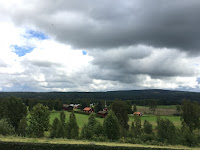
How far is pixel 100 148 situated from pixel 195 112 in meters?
48.9

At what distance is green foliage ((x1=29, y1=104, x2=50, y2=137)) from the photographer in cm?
4131

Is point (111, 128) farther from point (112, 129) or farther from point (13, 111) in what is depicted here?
point (13, 111)

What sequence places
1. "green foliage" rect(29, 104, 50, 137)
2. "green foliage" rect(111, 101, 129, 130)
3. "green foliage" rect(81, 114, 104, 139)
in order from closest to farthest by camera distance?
1. "green foliage" rect(81, 114, 104, 139)
2. "green foliage" rect(29, 104, 50, 137)
3. "green foliage" rect(111, 101, 129, 130)

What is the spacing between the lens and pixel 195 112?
53.4 metres

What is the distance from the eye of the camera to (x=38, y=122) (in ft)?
138

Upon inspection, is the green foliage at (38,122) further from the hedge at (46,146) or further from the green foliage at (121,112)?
the green foliage at (121,112)

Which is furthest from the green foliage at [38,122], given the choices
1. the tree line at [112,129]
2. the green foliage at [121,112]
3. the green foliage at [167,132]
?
the green foliage at [167,132]

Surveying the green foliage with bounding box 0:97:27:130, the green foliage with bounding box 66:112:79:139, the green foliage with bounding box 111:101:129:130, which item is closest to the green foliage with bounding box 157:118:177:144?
the green foliage with bounding box 111:101:129:130

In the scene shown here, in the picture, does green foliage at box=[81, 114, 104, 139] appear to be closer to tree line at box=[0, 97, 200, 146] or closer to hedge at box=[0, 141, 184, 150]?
tree line at box=[0, 97, 200, 146]

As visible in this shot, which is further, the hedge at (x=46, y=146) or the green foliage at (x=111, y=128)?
the green foliage at (x=111, y=128)

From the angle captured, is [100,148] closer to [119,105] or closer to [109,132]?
[109,132]

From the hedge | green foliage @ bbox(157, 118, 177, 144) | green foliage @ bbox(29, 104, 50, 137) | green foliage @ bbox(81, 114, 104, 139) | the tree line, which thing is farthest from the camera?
green foliage @ bbox(29, 104, 50, 137)

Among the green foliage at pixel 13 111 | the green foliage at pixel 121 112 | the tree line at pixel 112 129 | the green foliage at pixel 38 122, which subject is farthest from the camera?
the green foliage at pixel 13 111

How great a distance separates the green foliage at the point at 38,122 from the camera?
136 feet
